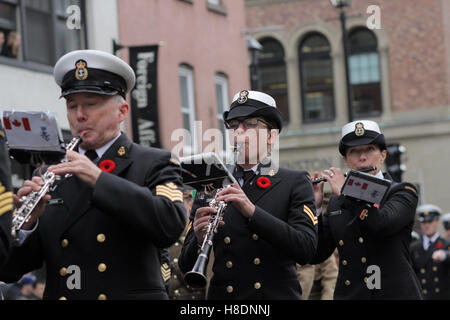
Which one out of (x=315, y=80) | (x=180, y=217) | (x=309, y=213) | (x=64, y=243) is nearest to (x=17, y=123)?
(x=64, y=243)

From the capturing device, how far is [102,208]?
4676 mm

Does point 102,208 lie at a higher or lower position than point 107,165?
lower

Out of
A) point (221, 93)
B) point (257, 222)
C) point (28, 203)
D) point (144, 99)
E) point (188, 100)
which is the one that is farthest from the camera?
point (221, 93)

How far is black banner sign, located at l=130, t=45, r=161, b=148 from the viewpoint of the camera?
62.2 ft

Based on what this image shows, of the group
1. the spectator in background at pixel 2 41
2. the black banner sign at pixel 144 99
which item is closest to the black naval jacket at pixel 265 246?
the spectator in background at pixel 2 41

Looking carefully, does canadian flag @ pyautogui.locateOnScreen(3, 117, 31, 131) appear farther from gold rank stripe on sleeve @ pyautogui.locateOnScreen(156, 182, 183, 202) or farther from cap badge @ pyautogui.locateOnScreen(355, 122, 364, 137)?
cap badge @ pyautogui.locateOnScreen(355, 122, 364, 137)

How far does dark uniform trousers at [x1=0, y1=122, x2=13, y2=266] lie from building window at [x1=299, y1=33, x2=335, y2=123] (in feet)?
104

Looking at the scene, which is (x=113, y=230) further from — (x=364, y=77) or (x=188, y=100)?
(x=364, y=77)

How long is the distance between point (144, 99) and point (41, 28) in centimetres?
240

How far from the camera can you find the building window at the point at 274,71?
118 feet

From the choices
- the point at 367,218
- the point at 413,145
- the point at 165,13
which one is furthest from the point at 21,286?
the point at 413,145

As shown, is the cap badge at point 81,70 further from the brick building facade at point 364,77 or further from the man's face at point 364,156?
the brick building facade at point 364,77

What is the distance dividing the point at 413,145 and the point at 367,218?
2679cm

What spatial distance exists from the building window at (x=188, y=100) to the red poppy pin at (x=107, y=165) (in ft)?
57.4
